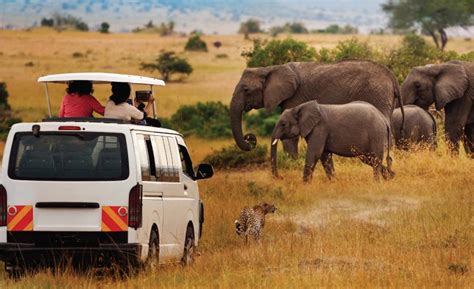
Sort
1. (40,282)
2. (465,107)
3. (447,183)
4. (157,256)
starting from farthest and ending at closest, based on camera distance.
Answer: (465,107), (447,183), (157,256), (40,282)

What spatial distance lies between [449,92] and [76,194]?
19865 mm

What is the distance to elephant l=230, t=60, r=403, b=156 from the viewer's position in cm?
2839

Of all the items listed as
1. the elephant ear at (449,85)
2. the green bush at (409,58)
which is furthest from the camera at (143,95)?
the green bush at (409,58)

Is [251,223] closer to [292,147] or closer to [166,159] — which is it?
[166,159]

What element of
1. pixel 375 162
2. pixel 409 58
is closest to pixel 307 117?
pixel 375 162

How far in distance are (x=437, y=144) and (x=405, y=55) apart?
10690 mm

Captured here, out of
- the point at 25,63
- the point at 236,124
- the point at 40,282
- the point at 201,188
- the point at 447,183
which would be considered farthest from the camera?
the point at 25,63

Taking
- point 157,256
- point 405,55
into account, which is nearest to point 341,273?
point 157,256

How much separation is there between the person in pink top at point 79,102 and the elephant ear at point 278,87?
42.1 ft

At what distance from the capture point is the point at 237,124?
28.4 meters

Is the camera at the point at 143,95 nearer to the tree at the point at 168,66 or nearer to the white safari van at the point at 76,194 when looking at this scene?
the white safari van at the point at 76,194

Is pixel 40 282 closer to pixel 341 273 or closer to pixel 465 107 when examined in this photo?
pixel 341 273

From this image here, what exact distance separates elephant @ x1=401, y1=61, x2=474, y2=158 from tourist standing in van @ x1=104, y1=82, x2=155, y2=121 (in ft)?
55.5

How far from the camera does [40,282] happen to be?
43.5 ft
